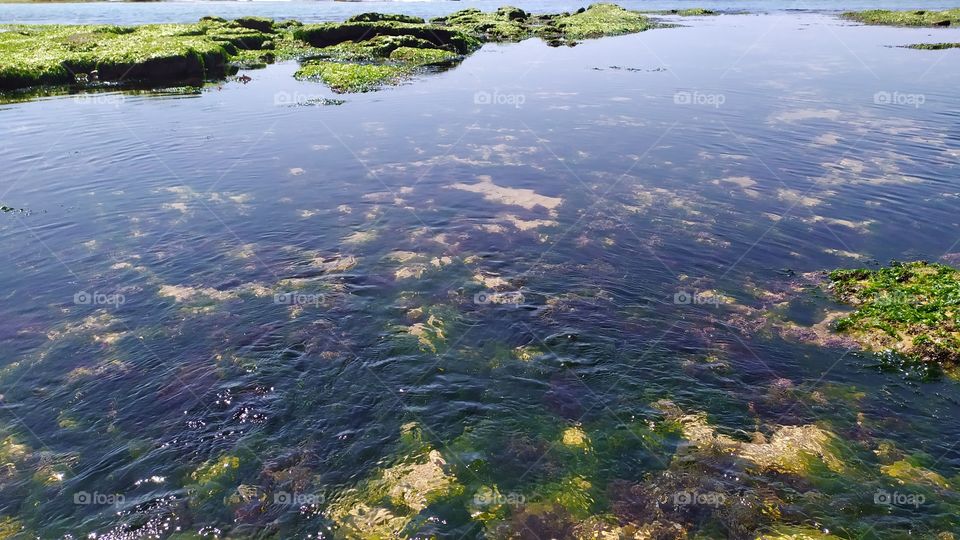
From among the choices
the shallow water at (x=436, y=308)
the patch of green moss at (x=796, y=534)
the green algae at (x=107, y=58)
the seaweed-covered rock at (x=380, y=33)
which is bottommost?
the patch of green moss at (x=796, y=534)

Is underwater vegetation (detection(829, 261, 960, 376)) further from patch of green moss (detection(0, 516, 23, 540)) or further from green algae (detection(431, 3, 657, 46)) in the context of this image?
green algae (detection(431, 3, 657, 46))

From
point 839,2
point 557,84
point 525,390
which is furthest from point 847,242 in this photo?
point 839,2

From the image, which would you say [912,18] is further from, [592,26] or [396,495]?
[396,495]

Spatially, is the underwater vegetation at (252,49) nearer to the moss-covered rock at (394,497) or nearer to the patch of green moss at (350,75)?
the patch of green moss at (350,75)

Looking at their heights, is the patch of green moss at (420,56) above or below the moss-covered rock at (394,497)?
above

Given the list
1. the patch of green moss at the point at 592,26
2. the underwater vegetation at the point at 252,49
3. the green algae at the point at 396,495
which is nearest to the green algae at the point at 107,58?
the underwater vegetation at the point at 252,49

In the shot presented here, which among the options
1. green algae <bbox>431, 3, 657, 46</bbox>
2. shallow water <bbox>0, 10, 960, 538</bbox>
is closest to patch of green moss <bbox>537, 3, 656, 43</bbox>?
green algae <bbox>431, 3, 657, 46</bbox>
